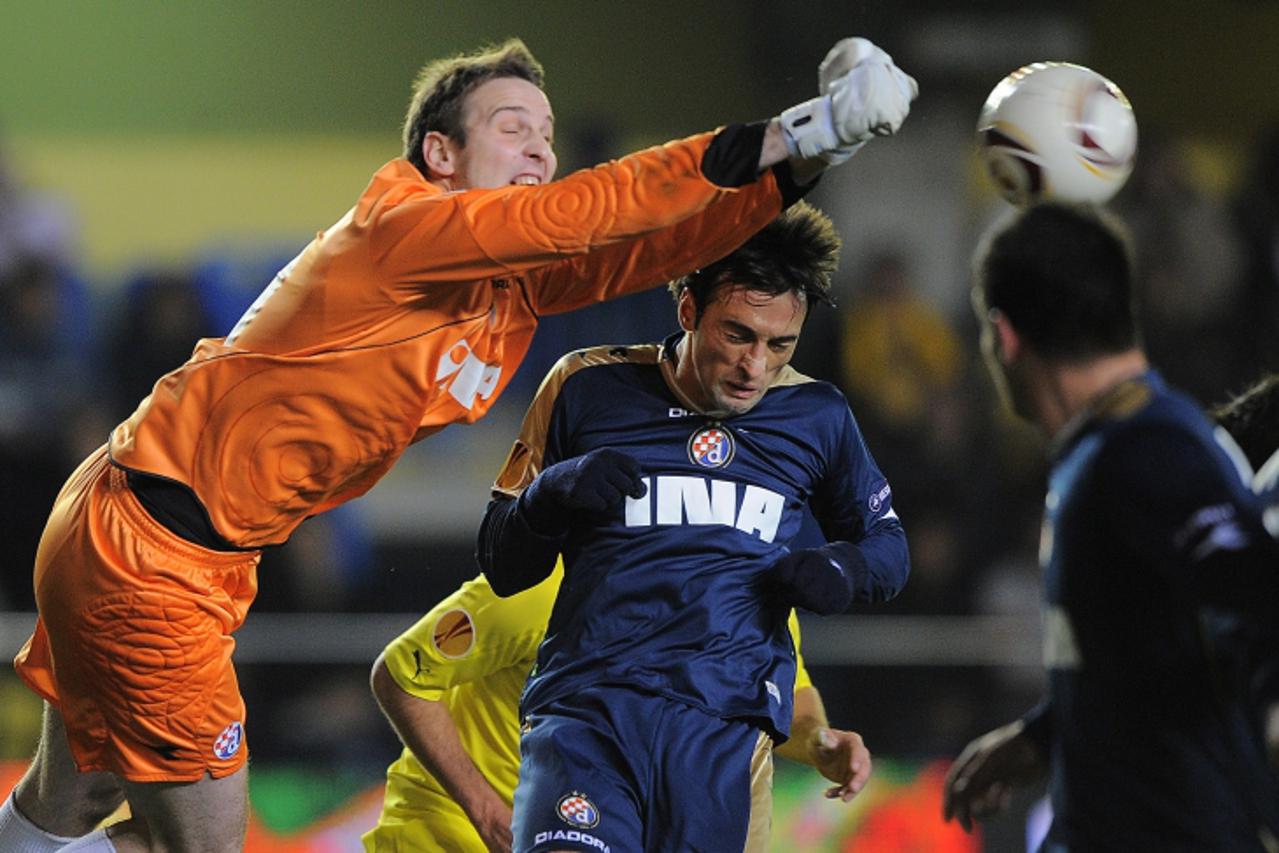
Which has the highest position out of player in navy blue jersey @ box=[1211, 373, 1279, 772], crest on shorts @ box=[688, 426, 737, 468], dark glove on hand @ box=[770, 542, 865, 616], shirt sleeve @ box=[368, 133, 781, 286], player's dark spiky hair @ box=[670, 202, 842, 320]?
shirt sleeve @ box=[368, 133, 781, 286]

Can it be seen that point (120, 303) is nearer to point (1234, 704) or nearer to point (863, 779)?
point (863, 779)

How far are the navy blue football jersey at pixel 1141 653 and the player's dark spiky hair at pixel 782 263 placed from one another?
3.17 feet

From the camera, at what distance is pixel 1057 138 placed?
10.4ft

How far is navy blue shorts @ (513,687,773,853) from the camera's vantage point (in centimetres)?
302

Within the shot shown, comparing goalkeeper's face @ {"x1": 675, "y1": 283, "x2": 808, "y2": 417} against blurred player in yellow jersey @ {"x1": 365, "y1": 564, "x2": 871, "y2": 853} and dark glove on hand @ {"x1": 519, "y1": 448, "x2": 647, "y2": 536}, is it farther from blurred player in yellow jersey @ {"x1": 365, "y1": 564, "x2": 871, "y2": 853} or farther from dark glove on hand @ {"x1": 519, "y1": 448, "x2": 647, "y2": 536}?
blurred player in yellow jersey @ {"x1": 365, "y1": 564, "x2": 871, "y2": 853}

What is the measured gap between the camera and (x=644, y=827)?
308cm

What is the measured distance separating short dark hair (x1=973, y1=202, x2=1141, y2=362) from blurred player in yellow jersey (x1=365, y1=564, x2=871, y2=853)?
3.79ft

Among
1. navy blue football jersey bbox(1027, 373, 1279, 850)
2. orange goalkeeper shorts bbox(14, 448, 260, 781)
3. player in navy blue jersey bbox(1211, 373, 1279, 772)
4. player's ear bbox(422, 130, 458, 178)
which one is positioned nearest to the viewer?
player in navy blue jersey bbox(1211, 373, 1279, 772)

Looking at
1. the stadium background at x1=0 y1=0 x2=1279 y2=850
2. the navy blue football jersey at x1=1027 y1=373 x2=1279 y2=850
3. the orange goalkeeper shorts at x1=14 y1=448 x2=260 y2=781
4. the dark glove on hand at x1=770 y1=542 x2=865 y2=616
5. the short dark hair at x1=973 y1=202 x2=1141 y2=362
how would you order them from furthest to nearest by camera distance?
1. the stadium background at x1=0 y1=0 x2=1279 y2=850
2. the orange goalkeeper shorts at x1=14 y1=448 x2=260 y2=781
3. the dark glove on hand at x1=770 y1=542 x2=865 y2=616
4. the short dark hair at x1=973 y1=202 x2=1141 y2=362
5. the navy blue football jersey at x1=1027 y1=373 x2=1279 y2=850

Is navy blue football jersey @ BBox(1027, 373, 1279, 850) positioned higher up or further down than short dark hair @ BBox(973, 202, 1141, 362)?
further down

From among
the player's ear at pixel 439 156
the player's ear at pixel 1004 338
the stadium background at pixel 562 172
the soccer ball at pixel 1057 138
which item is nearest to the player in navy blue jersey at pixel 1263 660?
the player's ear at pixel 1004 338

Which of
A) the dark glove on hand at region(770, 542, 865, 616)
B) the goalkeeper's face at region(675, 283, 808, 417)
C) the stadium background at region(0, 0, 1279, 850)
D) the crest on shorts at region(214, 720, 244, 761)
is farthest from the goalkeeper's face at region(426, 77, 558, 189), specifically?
the stadium background at region(0, 0, 1279, 850)

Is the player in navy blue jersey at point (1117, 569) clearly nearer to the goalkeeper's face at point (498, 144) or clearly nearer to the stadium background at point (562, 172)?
the goalkeeper's face at point (498, 144)

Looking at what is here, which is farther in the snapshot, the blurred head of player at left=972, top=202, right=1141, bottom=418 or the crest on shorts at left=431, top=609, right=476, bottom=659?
the crest on shorts at left=431, top=609, right=476, bottom=659
